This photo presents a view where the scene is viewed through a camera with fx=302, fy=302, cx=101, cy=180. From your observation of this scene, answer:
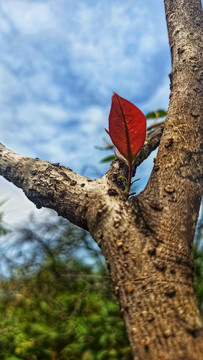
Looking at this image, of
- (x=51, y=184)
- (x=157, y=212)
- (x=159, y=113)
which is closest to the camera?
(x=157, y=212)

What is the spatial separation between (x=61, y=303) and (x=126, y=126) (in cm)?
78

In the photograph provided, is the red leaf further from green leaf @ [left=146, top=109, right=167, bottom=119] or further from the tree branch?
green leaf @ [left=146, top=109, right=167, bottom=119]

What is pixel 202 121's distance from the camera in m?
1.20

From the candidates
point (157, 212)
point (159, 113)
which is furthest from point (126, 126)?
point (159, 113)

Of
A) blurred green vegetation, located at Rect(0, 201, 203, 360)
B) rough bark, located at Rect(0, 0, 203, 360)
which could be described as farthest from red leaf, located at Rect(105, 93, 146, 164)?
blurred green vegetation, located at Rect(0, 201, 203, 360)

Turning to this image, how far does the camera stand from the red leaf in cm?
104

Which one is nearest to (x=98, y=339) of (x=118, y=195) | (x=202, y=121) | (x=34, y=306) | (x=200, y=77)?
(x=34, y=306)

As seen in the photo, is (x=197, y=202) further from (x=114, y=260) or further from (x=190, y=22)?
(x=190, y=22)

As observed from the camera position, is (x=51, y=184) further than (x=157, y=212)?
Yes

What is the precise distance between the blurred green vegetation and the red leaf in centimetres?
60

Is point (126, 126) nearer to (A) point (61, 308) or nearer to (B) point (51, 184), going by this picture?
(B) point (51, 184)

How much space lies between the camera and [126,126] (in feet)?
3.55

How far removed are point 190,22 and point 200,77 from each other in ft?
1.23

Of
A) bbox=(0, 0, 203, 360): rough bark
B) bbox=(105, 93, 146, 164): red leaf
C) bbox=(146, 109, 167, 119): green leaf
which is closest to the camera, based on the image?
bbox=(0, 0, 203, 360): rough bark
